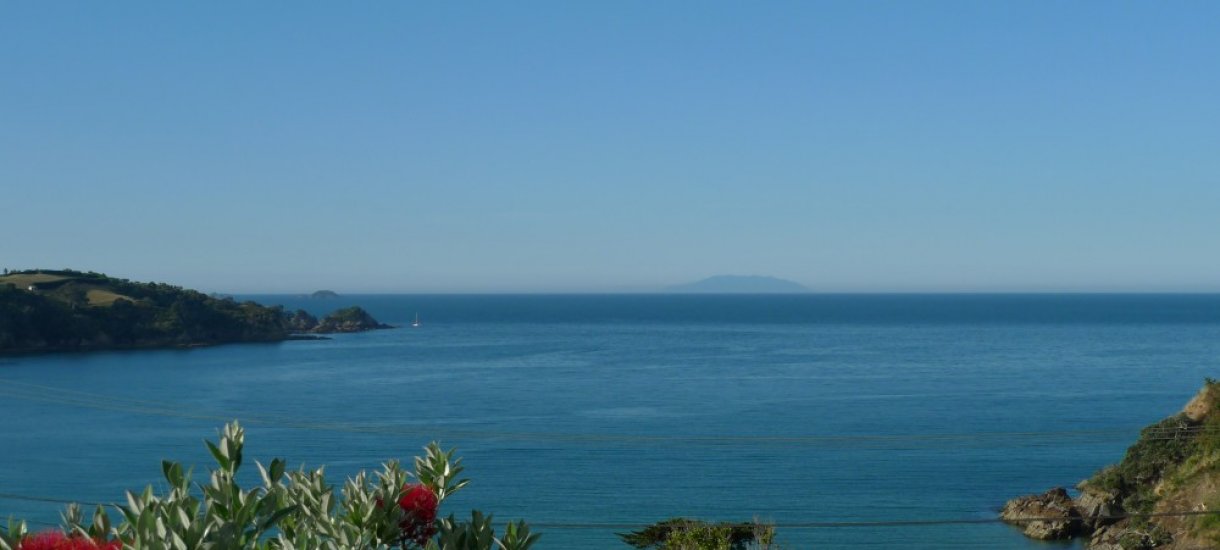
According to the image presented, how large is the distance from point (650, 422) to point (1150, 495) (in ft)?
85.9

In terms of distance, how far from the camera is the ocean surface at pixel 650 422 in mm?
37594

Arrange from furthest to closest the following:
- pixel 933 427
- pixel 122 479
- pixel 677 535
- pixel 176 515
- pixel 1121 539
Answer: pixel 933 427, pixel 122 479, pixel 1121 539, pixel 677 535, pixel 176 515

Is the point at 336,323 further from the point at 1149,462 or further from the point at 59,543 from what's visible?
the point at 59,543

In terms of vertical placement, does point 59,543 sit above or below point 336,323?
above

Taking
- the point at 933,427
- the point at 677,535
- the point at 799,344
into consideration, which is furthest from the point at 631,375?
the point at 677,535

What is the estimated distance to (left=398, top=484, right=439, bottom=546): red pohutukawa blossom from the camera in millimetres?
5465

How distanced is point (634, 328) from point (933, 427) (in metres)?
98.7

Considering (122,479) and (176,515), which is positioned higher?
(176,515)

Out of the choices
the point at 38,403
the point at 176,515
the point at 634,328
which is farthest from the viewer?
the point at 634,328

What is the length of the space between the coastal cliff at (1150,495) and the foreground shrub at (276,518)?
2638 centimetres

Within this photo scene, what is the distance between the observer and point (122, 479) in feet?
142

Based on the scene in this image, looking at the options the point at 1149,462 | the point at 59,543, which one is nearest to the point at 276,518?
the point at 59,543

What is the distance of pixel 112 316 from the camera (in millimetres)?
112250

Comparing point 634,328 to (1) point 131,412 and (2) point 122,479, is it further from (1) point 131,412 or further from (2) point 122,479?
(2) point 122,479
